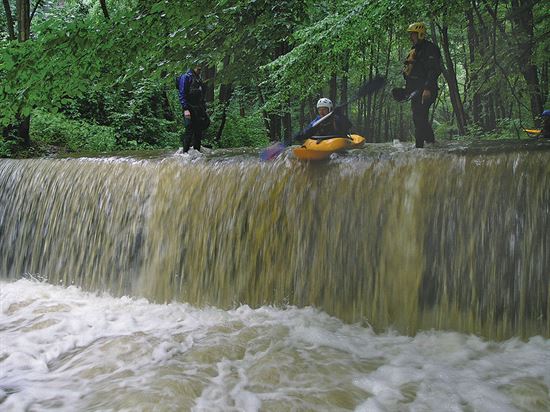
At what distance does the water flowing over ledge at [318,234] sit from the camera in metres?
4.50

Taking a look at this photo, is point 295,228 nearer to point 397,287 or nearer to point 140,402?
point 397,287

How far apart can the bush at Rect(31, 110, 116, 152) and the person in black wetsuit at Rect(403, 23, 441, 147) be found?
869cm

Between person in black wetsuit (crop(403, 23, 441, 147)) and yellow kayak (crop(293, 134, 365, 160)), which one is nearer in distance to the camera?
yellow kayak (crop(293, 134, 365, 160))

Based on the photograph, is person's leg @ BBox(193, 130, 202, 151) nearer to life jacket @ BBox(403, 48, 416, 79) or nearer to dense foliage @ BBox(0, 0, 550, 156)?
dense foliage @ BBox(0, 0, 550, 156)

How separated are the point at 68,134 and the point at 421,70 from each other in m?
9.32

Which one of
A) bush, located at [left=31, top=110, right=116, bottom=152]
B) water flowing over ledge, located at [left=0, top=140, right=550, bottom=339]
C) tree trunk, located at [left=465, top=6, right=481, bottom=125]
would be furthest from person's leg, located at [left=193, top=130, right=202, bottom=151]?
tree trunk, located at [left=465, top=6, right=481, bottom=125]

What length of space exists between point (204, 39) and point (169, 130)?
11398 mm

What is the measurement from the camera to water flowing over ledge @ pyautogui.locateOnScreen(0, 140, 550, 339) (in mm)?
4496

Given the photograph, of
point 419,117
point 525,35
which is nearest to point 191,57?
point 419,117

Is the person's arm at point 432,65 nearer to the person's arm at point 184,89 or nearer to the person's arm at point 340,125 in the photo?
the person's arm at point 340,125

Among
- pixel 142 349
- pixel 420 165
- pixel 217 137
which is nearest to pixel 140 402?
pixel 142 349

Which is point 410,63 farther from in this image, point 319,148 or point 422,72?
point 319,148

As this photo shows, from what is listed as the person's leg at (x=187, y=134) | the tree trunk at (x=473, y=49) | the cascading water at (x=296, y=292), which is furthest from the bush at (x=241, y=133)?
the cascading water at (x=296, y=292)

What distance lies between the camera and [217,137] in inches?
611
